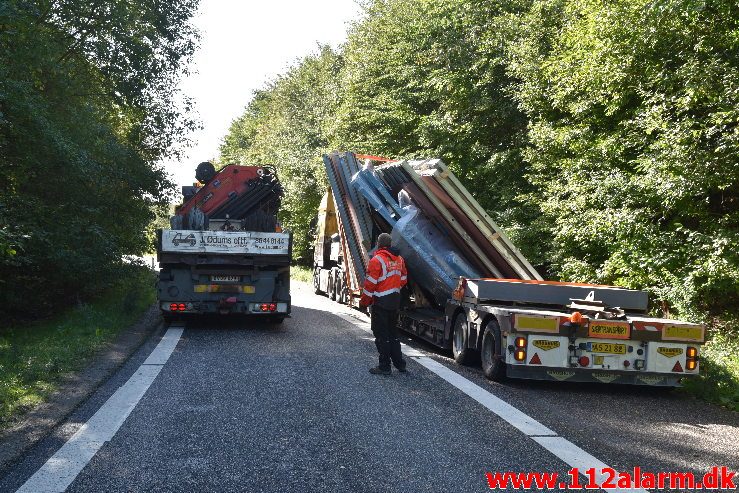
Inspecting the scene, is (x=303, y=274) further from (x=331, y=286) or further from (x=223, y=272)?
(x=223, y=272)

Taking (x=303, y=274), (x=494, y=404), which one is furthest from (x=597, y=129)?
(x=303, y=274)

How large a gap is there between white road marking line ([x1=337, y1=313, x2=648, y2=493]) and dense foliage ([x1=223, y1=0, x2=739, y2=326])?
561cm

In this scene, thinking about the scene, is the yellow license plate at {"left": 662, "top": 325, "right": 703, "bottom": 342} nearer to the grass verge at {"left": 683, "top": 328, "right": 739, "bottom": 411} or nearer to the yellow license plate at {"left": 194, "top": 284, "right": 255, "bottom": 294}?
the grass verge at {"left": 683, "top": 328, "right": 739, "bottom": 411}

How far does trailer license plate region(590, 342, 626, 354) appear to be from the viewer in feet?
25.6

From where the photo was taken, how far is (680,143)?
12.0 meters

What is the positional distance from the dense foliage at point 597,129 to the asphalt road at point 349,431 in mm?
5143

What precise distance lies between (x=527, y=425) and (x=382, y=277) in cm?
312

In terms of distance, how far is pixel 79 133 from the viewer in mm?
13977

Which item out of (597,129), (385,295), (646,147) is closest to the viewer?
(385,295)

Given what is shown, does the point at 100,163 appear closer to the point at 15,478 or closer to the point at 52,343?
the point at 52,343

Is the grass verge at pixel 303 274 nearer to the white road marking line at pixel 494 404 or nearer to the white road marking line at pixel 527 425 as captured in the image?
the white road marking line at pixel 494 404

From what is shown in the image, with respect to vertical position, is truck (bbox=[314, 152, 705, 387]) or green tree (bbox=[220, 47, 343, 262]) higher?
green tree (bbox=[220, 47, 343, 262])

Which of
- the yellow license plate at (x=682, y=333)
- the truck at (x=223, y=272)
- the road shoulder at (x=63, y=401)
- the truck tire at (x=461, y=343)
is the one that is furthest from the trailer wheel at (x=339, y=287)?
the yellow license plate at (x=682, y=333)

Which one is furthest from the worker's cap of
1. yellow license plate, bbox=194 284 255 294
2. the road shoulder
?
yellow license plate, bbox=194 284 255 294
